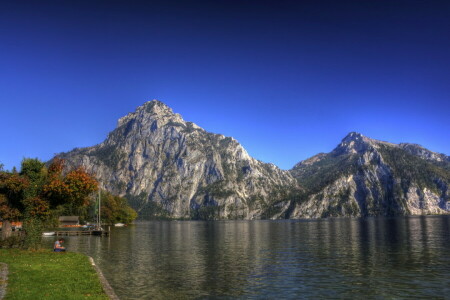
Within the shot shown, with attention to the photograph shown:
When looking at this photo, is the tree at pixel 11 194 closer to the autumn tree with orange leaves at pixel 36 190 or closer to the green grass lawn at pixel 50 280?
the autumn tree with orange leaves at pixel 36 190

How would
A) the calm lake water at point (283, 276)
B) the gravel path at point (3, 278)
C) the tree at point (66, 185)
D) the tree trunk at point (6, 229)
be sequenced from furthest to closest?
the tree trunk at point (6, 229) → the tree at point (66, 185) → the calm lake water at point (283, 276) → the gravel path at point (3, 278)

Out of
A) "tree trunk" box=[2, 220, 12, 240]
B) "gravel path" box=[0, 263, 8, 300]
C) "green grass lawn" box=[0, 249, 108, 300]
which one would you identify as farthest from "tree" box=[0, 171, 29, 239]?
"gravel path" box=[0, 263, 8, 300]

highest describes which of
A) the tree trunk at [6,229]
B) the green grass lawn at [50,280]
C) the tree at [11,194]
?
the tree at [11,194]

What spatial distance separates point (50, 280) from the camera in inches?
1160

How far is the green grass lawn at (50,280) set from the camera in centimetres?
2442

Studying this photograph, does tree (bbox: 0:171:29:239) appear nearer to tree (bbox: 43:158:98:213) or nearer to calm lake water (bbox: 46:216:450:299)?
tree (bbox: 43:158:98:213)

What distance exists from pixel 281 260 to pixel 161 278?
22.0 metres

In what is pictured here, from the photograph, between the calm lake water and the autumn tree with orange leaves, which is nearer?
the calm lake water

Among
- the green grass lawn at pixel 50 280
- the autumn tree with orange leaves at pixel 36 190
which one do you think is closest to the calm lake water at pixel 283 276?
the green grass lawn at pixel 50 280

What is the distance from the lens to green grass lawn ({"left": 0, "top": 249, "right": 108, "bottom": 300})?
80.1 feet

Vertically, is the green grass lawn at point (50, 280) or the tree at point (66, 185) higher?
the tree at point (66, 185)

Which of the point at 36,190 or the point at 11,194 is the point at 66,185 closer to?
the point at 36,190

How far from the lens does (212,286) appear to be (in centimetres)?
3566

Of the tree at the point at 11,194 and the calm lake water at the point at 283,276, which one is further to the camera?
the tree at the point at 11,194
